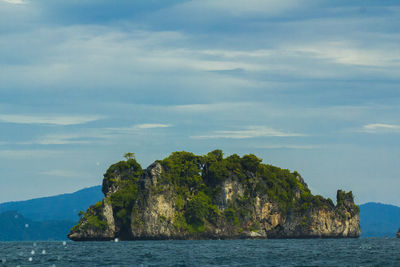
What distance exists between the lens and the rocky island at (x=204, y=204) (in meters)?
168

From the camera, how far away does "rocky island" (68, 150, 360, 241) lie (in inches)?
6634

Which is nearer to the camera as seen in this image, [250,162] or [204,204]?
[204,204]

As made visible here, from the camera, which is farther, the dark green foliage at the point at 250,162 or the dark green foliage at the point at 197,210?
the dark green foliage at the point at 250,162

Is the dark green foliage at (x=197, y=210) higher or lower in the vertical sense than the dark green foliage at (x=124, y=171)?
lower

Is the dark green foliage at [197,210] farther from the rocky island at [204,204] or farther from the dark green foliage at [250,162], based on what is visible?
the dark green foliage at [250,162]

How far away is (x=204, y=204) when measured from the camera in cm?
17362

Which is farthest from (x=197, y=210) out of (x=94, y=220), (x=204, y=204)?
(x=94, y=220)

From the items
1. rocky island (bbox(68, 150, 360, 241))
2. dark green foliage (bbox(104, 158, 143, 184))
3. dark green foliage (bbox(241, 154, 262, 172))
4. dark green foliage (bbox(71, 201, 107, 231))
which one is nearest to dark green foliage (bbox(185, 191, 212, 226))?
rocky island (bbox(68, 150, 360, 241))

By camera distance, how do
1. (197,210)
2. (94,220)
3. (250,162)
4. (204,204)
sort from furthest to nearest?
A: (250,162)
(204,204)
(197,210)
(94,220)

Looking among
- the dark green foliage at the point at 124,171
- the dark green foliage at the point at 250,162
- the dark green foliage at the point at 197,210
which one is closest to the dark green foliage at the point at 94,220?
the dark green foliage at the point at 124,171

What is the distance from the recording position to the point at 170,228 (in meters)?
170

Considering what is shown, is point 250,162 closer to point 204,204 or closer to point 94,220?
point 204,204

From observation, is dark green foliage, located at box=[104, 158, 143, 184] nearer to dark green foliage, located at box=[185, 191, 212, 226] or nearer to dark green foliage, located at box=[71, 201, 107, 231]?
dark green foliage, located at box=[71, 201, 107, 231]

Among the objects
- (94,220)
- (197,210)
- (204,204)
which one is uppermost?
(204,204)
